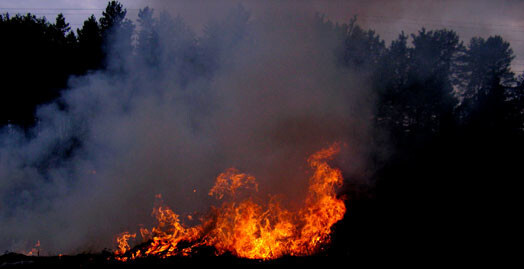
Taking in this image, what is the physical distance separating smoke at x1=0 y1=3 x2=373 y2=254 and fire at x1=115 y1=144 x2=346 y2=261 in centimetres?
37

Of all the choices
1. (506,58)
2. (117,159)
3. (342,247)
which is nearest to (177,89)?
(117,159)

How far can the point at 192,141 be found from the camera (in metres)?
8.89

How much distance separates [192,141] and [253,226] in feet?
10.7

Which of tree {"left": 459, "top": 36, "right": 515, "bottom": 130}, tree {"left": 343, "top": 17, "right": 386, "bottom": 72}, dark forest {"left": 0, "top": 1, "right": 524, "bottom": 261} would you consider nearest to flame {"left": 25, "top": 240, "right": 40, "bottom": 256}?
dark forest {"left": 0, "top": 1, "right": 524, "bottom": 261}

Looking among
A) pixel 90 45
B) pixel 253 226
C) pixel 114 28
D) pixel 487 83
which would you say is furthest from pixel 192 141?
pixel 487 83

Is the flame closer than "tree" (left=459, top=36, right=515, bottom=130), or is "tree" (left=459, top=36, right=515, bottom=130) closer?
the flame

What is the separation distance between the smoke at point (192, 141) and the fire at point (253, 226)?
368 mm

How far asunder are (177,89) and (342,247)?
21.2 feet

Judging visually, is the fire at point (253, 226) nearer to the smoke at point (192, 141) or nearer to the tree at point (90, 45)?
the smoke at point (192, 141)

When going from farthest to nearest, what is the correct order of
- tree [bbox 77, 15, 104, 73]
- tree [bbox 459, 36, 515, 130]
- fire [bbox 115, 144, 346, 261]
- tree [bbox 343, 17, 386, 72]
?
tree [bbox 77, 15, 104, 73], tree [bbox 459, 36, 515, 130], tree [bbox 343, 17, 386, 72], fire [bbox 115, 144, 346, 261]

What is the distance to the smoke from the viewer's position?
780 centimetres

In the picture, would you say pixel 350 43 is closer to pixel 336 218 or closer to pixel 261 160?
pixel 261 160

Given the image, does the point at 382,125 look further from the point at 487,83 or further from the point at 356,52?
the point at 487,83

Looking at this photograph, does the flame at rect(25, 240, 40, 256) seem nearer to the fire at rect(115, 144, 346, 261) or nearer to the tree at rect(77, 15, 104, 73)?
the fire at rect(115, 144, 346, 261)
